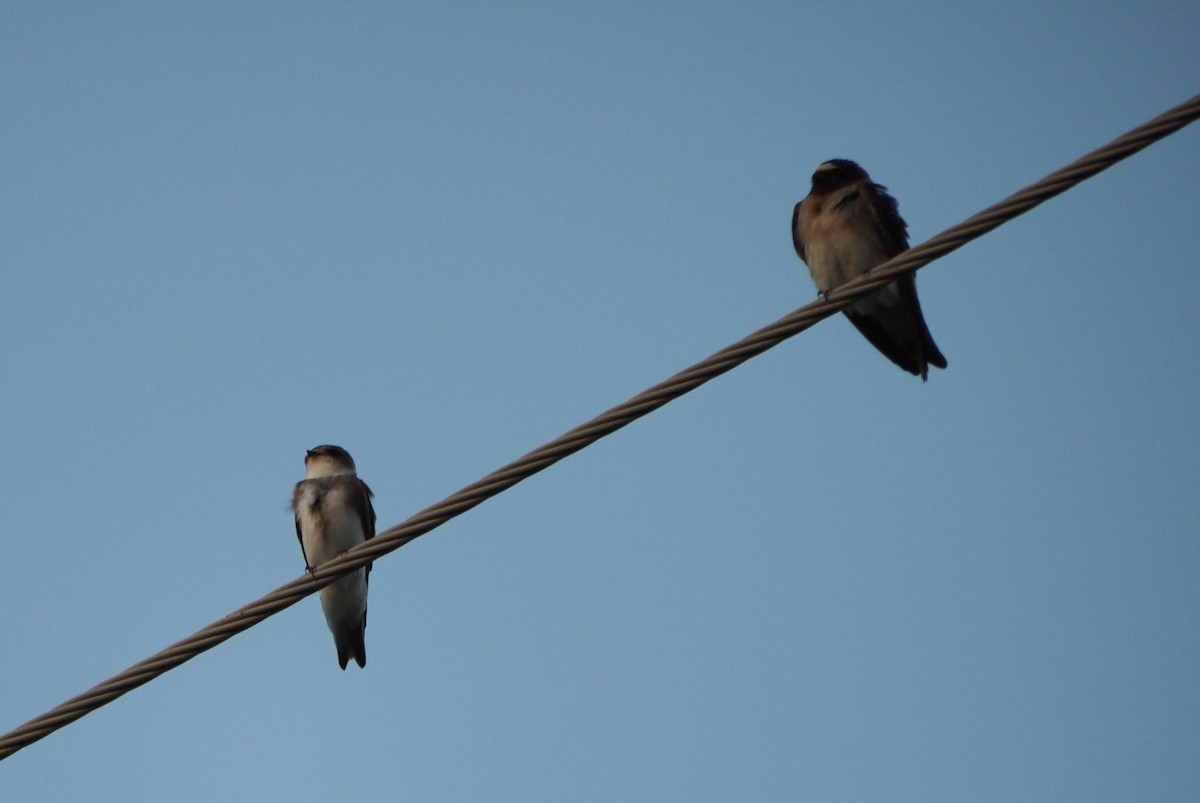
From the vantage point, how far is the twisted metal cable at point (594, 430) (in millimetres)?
3664

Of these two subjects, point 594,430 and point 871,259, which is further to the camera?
point 871,259

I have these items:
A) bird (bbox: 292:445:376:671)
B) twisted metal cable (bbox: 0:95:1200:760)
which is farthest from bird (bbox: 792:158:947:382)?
twisted metal cable (bbox: 0:95:1200:760)

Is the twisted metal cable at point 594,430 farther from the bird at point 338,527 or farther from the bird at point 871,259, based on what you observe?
the bird at point 338,527

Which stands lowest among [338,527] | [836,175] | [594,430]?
[594,430]

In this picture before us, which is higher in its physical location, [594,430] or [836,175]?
[836,175]

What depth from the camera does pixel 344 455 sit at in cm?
955

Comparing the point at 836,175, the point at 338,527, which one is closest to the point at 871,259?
the point at 836,175

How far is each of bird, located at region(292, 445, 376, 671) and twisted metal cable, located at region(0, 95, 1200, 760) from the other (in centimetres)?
465

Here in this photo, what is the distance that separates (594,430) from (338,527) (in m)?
5.38

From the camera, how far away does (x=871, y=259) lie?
24.4 feet

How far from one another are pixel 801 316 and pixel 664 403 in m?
0.49

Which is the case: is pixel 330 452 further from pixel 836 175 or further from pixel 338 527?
pixel 836 175

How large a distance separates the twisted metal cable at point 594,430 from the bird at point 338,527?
4.65 meters

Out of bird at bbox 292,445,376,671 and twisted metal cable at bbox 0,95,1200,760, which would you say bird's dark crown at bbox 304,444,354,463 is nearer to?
bird at bbox 292,445,376,671
